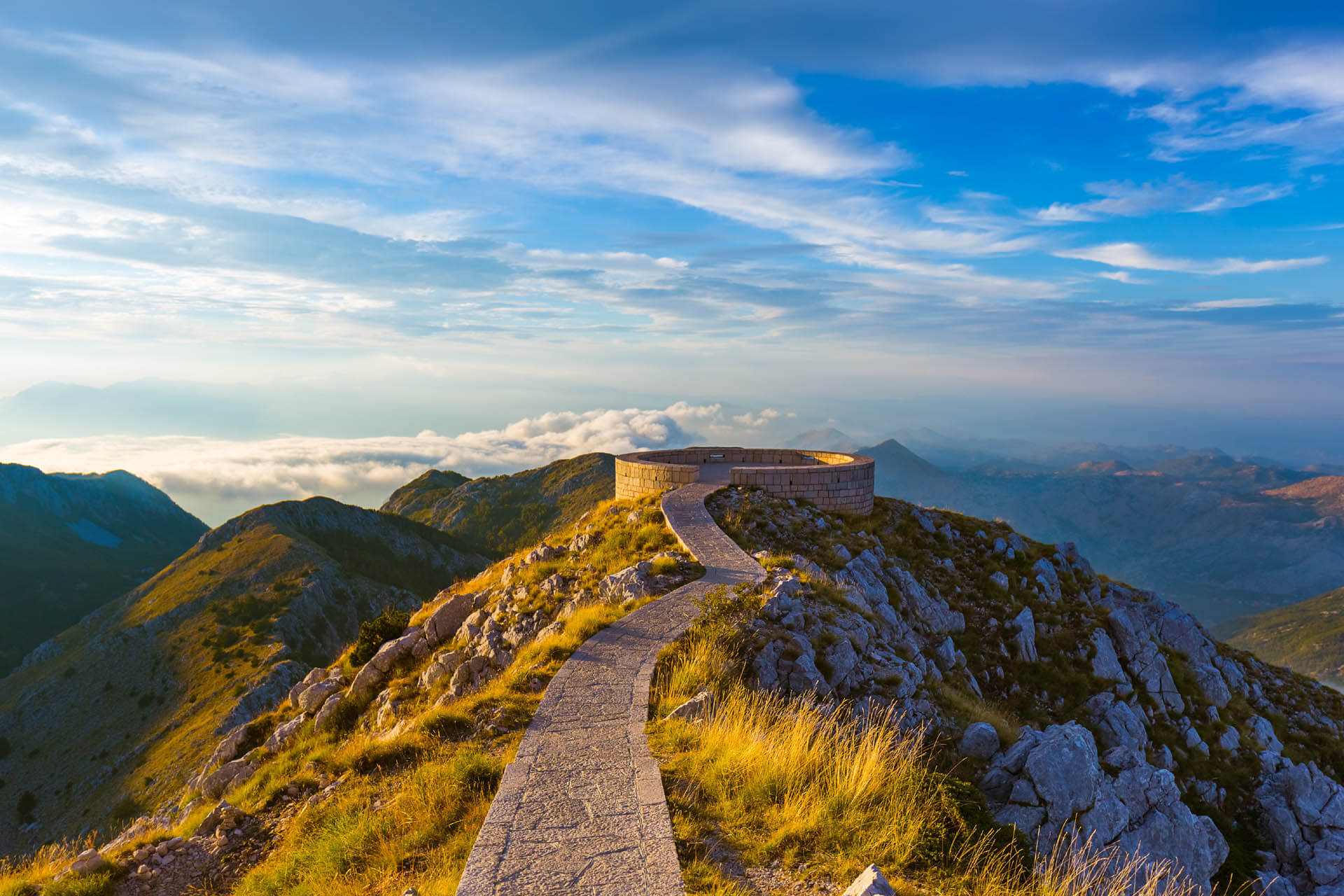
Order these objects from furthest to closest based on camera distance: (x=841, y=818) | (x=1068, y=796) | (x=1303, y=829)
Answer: (x=1303, y=829) → (x=1068, y=796) → (x=841, y=818)

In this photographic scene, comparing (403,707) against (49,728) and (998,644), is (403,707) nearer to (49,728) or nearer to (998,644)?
(998,644)

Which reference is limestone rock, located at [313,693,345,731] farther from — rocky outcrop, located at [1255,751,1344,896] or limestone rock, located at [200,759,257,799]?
rocky outcrop, located at [1255,751,1344,896]

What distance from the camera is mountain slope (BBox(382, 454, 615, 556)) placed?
154m

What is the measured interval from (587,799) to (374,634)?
1551cm

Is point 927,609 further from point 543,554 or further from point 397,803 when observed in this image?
point 397,803

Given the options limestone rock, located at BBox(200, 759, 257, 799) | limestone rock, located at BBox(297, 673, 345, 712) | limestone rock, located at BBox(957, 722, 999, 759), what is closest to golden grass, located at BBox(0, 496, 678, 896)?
limestone rock, located at BBox(200, 759, 257, 799)

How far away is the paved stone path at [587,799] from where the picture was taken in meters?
6.19

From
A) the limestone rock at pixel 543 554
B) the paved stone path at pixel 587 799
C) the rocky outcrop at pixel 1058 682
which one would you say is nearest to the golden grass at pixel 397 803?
the paved stone path at pixel 587 799

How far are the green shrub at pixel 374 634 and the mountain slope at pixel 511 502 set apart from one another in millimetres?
123987

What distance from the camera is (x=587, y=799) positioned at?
7586mm

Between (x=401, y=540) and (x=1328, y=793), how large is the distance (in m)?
134

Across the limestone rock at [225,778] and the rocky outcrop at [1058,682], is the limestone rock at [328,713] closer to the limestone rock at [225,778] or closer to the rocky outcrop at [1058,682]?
the limestone rock at [225,778]

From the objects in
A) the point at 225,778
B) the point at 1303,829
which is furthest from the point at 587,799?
the point at 1303,829

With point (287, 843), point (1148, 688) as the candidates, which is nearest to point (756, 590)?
point (287, 843)
